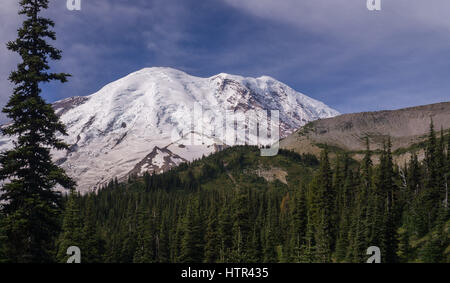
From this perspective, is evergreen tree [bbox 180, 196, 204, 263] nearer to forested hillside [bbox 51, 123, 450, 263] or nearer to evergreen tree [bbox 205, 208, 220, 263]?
forested hillside [bbox 51, 123, 450, 263]

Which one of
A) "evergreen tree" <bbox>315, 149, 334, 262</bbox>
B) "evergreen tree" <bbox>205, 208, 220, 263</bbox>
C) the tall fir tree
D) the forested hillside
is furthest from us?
"evergreen tree" <bbox>315, 149, 334, 262</bbox>

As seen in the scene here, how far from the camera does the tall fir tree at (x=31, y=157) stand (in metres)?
25.7

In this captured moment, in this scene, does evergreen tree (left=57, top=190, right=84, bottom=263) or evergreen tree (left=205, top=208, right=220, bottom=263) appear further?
evergreen tree (left=205, top=208, right=220, bottom=263)

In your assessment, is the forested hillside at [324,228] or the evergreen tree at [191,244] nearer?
the forested hillside at [324,228]

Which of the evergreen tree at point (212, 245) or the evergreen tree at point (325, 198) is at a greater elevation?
the evergreen tree at point (325, 198)

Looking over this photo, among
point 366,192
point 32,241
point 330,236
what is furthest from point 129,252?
point 32,241

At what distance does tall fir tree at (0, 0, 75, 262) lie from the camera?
2566 cm

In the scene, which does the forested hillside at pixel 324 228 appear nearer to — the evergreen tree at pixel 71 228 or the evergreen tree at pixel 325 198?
the evergreen tree at pixel 325 198

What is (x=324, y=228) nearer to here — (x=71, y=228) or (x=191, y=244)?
(x=191, y=244)

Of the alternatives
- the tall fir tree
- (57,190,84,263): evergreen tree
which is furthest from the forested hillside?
the tall fir tree

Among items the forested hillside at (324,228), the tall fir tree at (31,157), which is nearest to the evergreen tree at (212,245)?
the forested hillside at (324,228)

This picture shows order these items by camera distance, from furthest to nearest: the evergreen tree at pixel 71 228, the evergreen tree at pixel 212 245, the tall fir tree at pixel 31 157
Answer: the evergreen tree at pixel 212 245
the evergreen tree at pixel 71 228
the tall fir tree at pixel 31 157
